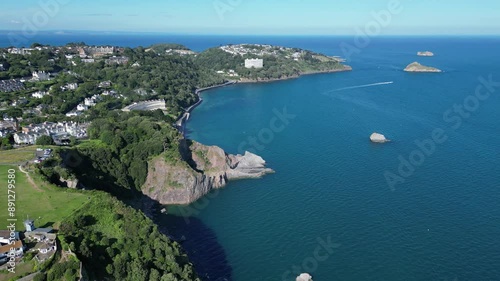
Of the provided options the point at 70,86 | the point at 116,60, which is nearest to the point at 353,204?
the point at 70,86

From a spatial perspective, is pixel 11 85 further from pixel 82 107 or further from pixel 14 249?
pixel 14 249

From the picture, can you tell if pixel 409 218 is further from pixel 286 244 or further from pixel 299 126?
pixel 299 126

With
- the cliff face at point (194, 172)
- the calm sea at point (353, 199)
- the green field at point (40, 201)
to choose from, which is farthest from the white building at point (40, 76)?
the green field at point (40, 201)

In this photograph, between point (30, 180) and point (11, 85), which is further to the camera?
point (11, 85)

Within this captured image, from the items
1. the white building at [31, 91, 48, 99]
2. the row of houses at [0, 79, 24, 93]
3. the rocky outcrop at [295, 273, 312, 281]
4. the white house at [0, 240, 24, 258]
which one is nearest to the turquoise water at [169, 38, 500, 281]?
the rocky outcrop at [295, 273, 312, 281]

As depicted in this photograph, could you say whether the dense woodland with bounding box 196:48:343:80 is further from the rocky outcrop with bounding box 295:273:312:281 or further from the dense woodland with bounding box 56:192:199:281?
the rocky outcrop with bounding box 295:273:312:281

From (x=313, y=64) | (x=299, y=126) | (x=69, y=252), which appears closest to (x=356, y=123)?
(x=299, y=126)
